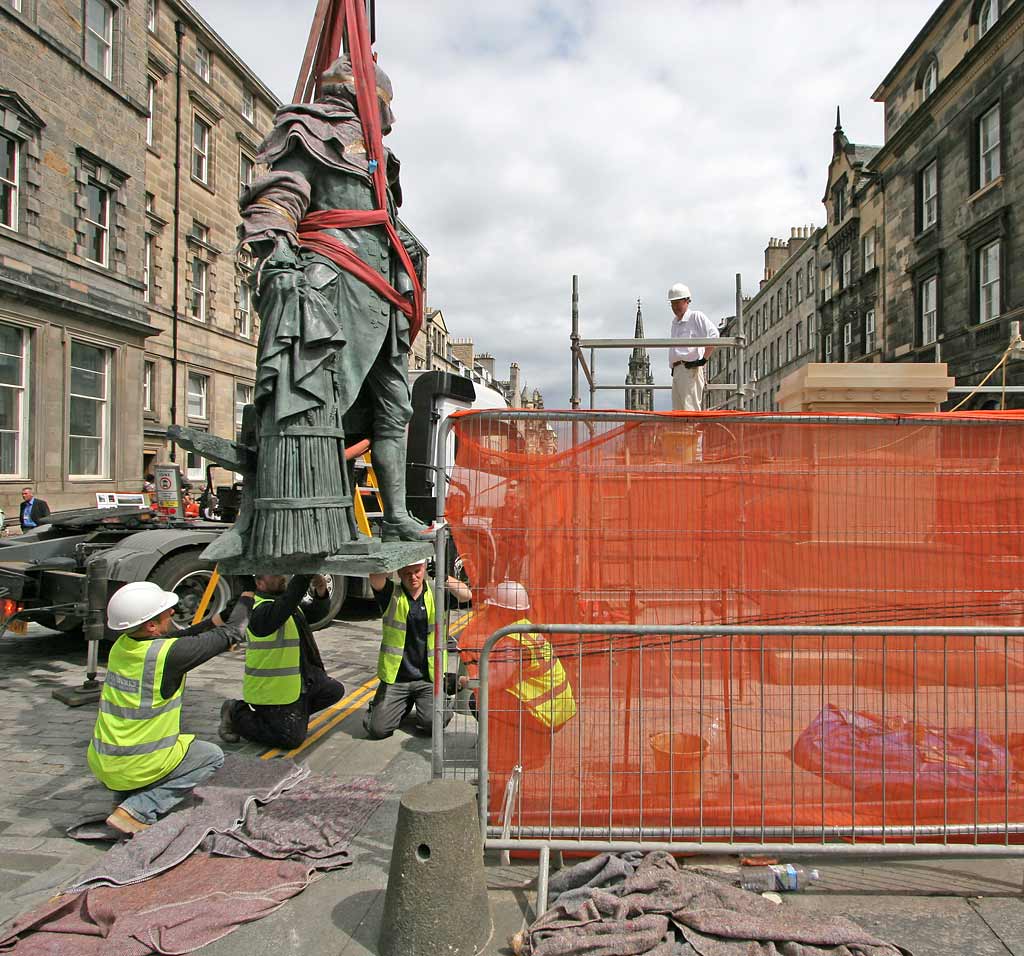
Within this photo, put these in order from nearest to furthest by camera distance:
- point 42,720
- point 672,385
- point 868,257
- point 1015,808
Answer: point 1015,808, point 42,720, point 672,385, point 868,257

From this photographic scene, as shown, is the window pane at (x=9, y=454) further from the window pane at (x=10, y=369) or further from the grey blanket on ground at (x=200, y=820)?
the grey blanket on ground at (x=200, y=820)

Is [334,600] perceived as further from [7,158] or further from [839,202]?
[839,202]

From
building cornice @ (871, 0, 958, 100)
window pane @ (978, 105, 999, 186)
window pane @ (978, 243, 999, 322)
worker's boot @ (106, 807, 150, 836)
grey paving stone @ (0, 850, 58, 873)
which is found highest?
building cornice @ (871, 0, 958, 100)

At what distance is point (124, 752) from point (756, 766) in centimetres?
306

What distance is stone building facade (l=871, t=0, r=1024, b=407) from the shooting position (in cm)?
1725

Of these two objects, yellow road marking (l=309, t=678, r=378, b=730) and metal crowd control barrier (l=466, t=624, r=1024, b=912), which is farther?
yellow road marking (l=309, t=678, r=378, b=730)

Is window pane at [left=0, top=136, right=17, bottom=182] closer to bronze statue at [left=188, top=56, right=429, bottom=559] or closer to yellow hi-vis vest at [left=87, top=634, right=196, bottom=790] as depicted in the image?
bronze statue at [left=188, top=56, right=429, bottom=559]

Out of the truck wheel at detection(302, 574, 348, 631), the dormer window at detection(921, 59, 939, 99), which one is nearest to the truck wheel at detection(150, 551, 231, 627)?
the truck wheel at detection(302, 574, 348, 631)

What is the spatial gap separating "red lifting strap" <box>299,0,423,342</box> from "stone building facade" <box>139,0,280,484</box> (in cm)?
1837

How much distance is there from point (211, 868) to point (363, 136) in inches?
141

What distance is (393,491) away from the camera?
406 cm

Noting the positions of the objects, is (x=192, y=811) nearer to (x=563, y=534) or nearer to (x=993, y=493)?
(x=563, y=534)

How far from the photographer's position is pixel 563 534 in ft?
11.2

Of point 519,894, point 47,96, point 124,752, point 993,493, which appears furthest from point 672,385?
point 47,96
